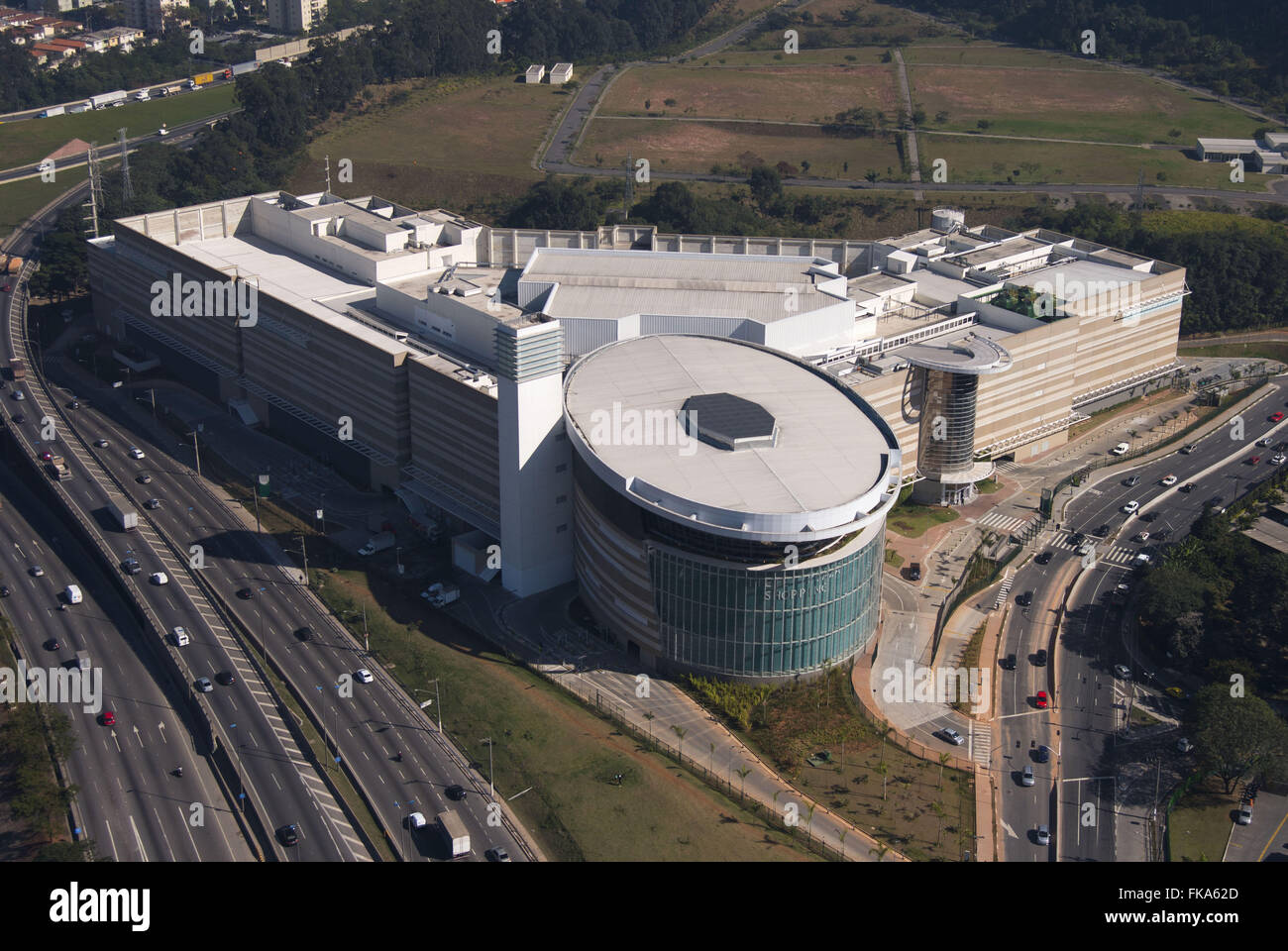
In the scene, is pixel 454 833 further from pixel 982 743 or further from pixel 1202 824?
pixel 1202 824

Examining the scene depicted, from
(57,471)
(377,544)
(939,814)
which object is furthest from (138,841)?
(57,471)

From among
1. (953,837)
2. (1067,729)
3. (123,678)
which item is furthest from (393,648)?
(1067,729)

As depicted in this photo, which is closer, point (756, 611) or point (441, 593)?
Answer: point (756, 611)

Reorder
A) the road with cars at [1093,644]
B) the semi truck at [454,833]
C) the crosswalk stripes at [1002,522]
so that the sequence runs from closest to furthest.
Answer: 1. the semi truck at [454,833]
2. the road with cars at [1093,644]
3. the crosswalk stripes at [1002,522]

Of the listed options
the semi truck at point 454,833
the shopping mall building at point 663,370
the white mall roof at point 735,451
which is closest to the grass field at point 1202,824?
the shopping mall building at point 663,370

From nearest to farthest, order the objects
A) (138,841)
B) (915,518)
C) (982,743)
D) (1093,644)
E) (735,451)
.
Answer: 1. (138,841)
2. (982,743)
3. (735,451)
4. (1093,644)
5. (915,518)

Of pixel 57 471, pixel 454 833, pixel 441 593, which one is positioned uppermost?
pixel 57 471

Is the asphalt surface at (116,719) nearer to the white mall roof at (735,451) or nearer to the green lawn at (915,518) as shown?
the white mall roof at (735,451)
